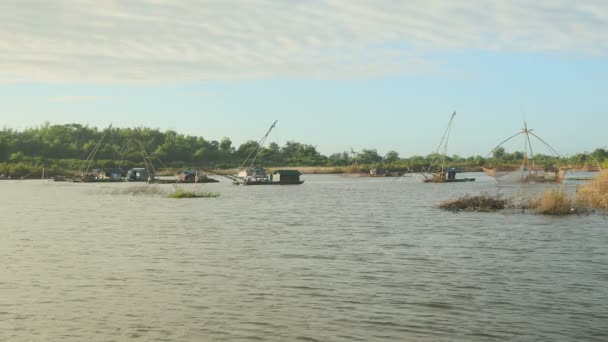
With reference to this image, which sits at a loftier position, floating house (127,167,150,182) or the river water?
floating house (127,167,150,182)

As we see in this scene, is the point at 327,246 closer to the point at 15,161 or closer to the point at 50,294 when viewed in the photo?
the point at 50,294

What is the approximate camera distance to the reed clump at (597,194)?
4003cm

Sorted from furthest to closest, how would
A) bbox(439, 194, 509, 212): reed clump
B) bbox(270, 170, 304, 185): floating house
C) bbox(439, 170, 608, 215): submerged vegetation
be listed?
bbox(270, 170, 304, 185): floating house → bbox(439, 194, 509, 212): reed clump → bbox(439, 170, 608, 215): submerged vegetation

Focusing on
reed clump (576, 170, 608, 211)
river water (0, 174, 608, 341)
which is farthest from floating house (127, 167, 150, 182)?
reed clump (576, 170, 608, 211)

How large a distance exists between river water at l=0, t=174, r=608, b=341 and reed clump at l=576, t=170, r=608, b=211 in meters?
4.19

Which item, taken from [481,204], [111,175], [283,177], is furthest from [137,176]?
[481,204]

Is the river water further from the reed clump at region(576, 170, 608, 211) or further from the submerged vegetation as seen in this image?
the reed clump at region(576, 170, 608, 211)

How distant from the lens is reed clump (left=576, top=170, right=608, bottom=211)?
40031 mm

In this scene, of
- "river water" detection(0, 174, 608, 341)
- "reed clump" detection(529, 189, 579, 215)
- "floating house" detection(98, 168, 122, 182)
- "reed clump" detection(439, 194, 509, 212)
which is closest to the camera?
"river water" detection(0, 174, 608, 341)

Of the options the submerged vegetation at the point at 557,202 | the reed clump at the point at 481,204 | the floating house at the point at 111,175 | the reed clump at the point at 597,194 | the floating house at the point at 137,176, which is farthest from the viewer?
the floating house at the point at 111,175

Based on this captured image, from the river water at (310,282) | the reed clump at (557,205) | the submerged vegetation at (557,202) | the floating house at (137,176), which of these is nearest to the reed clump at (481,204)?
the submerged vegetation at (557,202)

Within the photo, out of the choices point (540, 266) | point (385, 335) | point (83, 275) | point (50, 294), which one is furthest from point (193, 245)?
point (385, 335)

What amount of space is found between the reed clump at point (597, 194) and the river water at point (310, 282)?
4.19 m

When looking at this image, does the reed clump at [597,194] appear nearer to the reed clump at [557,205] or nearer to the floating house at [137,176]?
the reed clump at [557,205]
